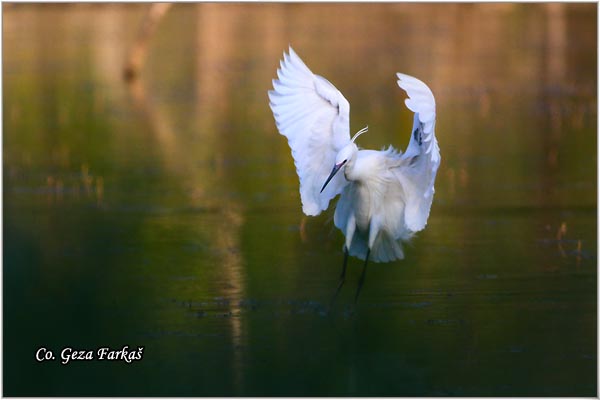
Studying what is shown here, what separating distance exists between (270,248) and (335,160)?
2.03 meters

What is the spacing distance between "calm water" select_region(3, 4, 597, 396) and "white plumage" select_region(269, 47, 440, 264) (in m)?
0.53

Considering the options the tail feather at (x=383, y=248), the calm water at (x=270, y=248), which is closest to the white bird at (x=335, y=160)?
the tail feather at (x=383, y=248)

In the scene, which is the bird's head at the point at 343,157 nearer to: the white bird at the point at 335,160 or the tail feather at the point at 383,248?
the white bird at the point at 335,160

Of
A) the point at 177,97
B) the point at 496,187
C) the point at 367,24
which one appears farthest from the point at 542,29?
the point at 496,187

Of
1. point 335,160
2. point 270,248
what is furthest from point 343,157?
point 270,248

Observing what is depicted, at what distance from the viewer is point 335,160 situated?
22.4ft

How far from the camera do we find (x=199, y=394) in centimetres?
566

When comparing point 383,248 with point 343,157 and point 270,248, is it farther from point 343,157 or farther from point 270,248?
point 270,248

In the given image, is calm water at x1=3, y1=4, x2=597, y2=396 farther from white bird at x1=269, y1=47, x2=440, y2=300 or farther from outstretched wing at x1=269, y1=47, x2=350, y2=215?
outstretched wing at x1=269, y1=47, x2=350, y2=215

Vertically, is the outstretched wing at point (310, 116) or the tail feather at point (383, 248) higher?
the outstretched wing at point (310, 116)

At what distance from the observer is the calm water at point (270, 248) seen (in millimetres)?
6062

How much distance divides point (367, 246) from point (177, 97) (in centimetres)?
1143

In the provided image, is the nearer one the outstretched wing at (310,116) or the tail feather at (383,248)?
the outstretched wing at (310,116)

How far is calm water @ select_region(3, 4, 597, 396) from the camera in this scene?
19.9 feet
